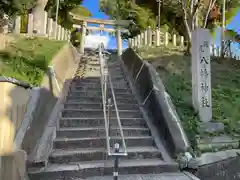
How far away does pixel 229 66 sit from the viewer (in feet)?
33.1

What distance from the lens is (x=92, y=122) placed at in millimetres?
5188

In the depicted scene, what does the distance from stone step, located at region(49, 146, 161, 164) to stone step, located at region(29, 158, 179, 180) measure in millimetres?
98

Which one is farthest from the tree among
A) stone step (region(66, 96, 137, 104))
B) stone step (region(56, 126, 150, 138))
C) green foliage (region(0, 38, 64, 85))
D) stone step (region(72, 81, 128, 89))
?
stone step (region(56, 126, 150, 138))

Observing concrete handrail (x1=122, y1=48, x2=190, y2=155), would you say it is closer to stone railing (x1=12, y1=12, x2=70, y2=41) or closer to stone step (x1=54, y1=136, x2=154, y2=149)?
stone step (x1=54, y1=136, x2=154, y2=149)

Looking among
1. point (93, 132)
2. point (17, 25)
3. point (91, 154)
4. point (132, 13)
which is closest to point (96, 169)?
point (91, 154)

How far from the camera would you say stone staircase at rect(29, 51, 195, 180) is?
3864mm

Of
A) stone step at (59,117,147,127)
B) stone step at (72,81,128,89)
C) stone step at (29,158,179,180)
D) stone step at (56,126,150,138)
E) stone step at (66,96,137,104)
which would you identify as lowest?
stone step at (29,158,179,180)

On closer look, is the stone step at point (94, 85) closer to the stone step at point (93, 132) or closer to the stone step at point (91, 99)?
the stone step at point (91, 99)

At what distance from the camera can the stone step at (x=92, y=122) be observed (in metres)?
5.02

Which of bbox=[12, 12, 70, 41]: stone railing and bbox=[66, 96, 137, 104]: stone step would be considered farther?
bbox=[12, 12, 70, 41]: stone railing

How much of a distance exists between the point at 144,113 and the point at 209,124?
59.6 inches

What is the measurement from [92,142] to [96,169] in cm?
76

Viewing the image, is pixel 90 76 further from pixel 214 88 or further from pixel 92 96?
pixel 214 88

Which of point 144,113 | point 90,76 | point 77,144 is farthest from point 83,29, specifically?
point 77,144
